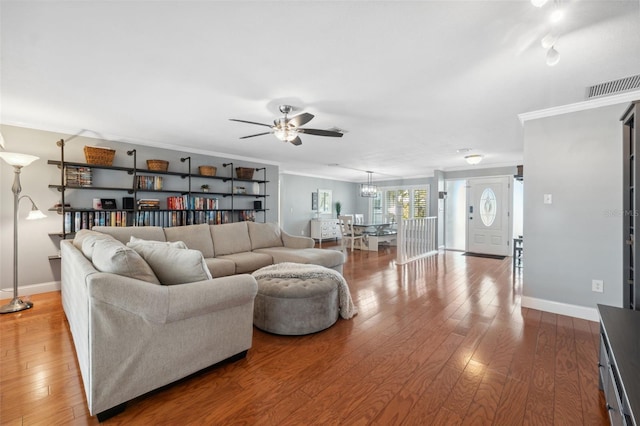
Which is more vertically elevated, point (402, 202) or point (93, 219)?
point (402, 202)

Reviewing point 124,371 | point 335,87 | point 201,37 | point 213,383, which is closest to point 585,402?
point 213,383

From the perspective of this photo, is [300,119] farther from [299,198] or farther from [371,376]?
[299,198]

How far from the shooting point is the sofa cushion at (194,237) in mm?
3966

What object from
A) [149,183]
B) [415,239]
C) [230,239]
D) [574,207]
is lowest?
[415,239]

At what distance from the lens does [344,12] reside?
1.67m

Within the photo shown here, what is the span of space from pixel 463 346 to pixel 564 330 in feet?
4.01

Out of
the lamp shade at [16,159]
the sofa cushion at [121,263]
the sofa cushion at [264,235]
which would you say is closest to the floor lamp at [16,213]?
the lamp shade at [16,159]

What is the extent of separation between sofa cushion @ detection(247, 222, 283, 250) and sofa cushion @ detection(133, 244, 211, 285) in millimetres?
2621

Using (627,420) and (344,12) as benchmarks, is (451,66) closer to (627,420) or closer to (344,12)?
(344,12)

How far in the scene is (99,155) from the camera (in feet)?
13.7

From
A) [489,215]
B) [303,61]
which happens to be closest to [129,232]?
[303,61]

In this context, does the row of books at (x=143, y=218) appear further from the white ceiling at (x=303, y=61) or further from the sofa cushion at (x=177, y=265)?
the sofa cushion at (x=177, y=265)

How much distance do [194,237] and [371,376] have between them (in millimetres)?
3167

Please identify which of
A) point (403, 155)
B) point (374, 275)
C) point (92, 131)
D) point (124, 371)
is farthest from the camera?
point (403, 155)
